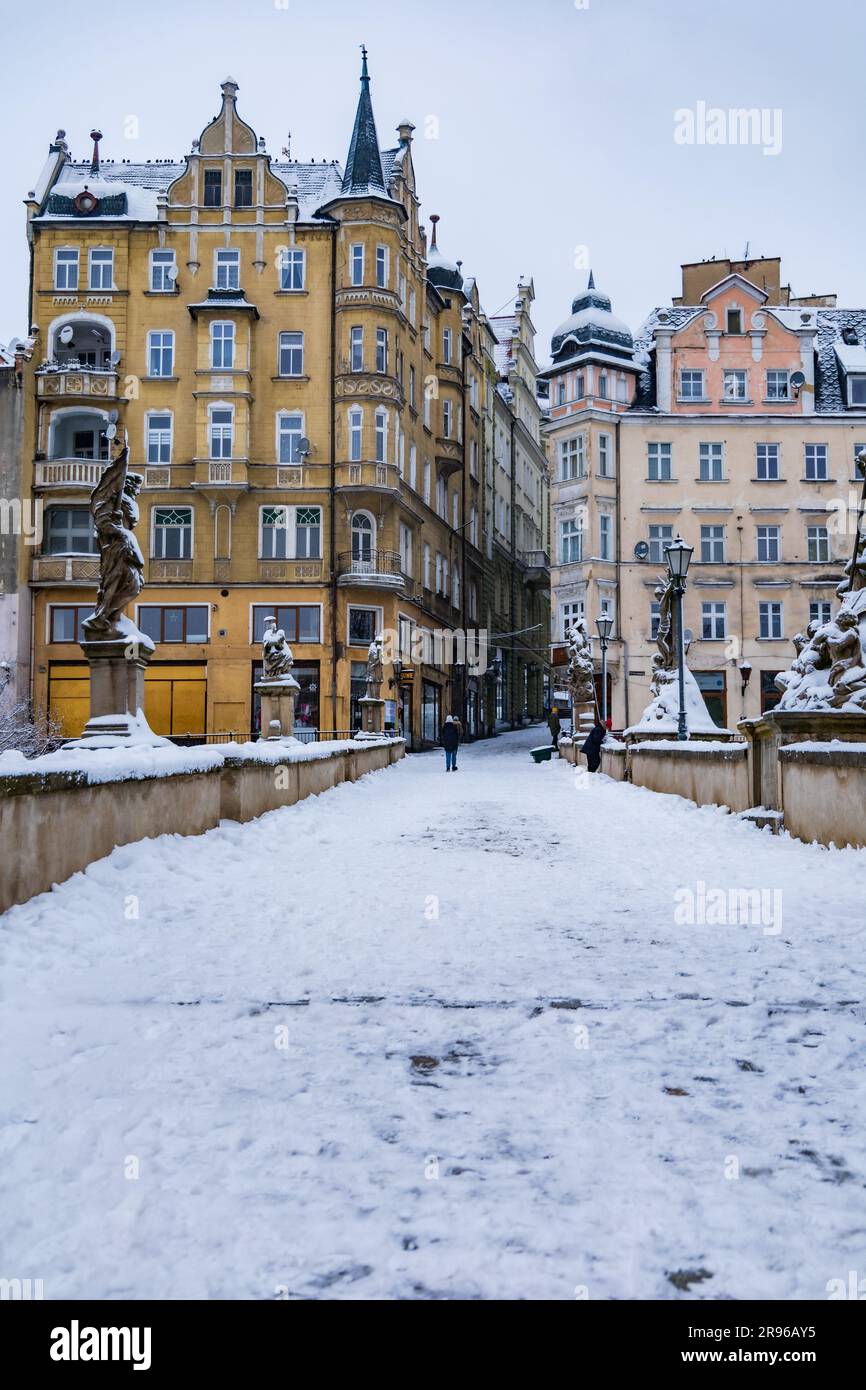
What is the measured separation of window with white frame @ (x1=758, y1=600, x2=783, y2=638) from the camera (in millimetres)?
48469

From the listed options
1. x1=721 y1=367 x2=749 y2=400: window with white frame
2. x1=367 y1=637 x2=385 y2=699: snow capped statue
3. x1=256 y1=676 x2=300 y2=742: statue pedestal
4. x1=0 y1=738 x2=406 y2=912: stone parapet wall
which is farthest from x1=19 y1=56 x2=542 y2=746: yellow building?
x1=0 y1=738 x2=406 y2=912: stone parapet wall

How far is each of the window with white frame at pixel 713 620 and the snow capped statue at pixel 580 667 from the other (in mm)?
14279

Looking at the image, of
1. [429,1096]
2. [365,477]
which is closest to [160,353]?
[365,477]

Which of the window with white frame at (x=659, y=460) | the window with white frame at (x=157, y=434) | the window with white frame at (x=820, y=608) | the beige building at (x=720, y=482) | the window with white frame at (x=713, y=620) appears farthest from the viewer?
the window with white frame at (x=659, y=460)

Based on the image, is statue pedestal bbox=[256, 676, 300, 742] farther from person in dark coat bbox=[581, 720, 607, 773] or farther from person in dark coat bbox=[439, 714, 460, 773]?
person in dark coat bbox=[439, 714, 460, 773]

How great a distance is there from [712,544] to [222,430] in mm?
20074

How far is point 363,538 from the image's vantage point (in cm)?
4419

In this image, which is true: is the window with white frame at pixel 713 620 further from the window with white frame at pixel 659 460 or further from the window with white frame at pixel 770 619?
the window with white frame at pixel 659 460

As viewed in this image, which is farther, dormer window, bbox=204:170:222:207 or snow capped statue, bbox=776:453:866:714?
dormer window, bbox=204:170:222:207

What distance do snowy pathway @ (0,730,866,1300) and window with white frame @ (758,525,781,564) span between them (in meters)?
42.5

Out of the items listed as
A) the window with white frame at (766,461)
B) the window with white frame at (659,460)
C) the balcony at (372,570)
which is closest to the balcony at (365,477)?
the balcony at (372,570)

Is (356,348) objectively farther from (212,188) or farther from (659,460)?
(659,460)

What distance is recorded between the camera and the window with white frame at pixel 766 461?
49.4 meters
